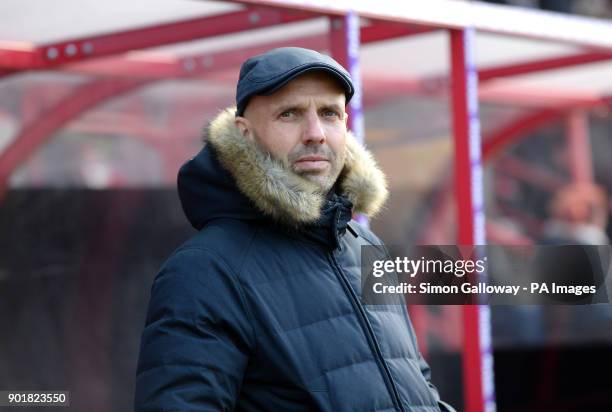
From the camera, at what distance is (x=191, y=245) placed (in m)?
1.81

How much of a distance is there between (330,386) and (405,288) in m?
0.40

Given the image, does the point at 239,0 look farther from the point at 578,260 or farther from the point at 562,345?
the point at 562,345

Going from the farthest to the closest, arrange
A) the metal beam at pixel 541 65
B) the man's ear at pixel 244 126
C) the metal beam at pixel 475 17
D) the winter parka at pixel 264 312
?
1. the metal beam at pixel 541 65
2. the metal beam at pixel 475 17
3. the man's ear at pixel 244 126
4. the winter parka at pixel 264 312

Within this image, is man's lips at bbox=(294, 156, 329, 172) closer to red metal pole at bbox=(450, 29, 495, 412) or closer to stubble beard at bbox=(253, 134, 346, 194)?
stubble beard at bbox=(253, 134, 346, 194)

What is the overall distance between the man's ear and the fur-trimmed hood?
0.01 metres

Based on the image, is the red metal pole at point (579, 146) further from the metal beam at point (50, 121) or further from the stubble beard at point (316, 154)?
the stubble beard at point (316, 154)

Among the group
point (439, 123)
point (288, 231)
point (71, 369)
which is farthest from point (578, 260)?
point (439, 123)

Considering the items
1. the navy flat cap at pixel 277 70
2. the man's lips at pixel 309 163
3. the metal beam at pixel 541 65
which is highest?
the metal beam at pixel 541 65

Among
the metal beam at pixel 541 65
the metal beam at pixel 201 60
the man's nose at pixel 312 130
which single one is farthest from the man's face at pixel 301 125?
the metal beam at pixel 541 65

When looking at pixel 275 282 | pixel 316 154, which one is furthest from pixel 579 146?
pixel 275 282

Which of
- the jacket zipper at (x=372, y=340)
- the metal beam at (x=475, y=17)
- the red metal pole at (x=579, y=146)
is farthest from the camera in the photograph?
the red metal pole at (x=579, y=146)

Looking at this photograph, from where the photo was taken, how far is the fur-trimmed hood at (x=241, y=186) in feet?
6.14

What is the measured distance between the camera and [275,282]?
71.6 inches

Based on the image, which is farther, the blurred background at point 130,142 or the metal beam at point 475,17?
the blurred background at point 130,142
